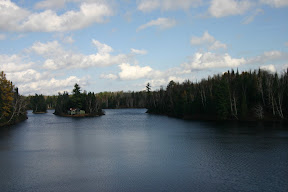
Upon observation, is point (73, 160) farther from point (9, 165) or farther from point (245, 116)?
point (245, 116)

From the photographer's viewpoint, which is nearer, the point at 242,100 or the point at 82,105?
the point at 242,100

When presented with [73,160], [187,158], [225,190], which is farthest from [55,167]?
[225,190]

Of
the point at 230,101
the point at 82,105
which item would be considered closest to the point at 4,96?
the point at 82,105

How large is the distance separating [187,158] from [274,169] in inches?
373

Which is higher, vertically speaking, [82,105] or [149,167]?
[82,105]

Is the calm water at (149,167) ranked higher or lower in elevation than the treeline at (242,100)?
lower

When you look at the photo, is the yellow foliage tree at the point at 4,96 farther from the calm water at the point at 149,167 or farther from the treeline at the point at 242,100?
the treeline at the point at 242,100

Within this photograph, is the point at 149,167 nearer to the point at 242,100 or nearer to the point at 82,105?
the point at 242,100

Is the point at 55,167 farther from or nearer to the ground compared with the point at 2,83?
nearer to the ground

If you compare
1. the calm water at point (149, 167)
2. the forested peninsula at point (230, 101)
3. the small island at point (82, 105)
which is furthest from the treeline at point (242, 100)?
the small island at point (82, 105)

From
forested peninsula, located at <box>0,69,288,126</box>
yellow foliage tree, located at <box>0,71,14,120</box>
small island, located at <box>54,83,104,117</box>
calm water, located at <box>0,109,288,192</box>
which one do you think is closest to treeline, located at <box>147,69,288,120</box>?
forested peninsula, located at <box>0,69,288,126</box>

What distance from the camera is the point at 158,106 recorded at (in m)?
141

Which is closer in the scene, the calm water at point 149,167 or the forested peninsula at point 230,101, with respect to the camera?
the calm water at point 149,167

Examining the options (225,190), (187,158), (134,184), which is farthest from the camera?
(187,158)
